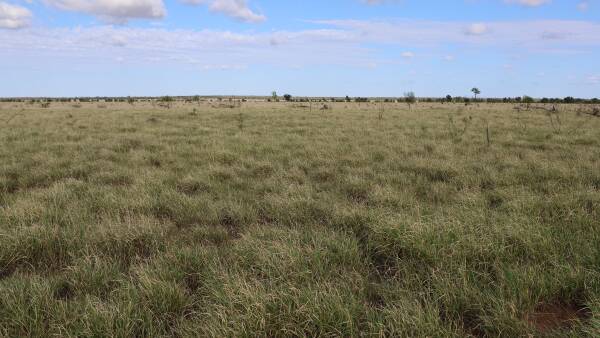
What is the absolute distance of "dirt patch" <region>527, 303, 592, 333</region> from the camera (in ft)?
8.45

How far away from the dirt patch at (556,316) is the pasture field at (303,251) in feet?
0.04

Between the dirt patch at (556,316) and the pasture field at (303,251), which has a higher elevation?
the pasture field at (303,251)

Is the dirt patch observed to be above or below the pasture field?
below

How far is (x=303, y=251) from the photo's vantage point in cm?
358

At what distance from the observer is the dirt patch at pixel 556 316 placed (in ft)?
8.45

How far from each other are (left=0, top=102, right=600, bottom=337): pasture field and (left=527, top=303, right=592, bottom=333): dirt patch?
13mm

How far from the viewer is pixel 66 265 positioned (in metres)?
3.52

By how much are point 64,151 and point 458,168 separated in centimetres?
981

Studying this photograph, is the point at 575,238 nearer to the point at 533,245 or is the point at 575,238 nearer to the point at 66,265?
the point at 533,245

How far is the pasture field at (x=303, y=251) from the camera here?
8.57 ft

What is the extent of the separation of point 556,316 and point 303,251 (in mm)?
2083

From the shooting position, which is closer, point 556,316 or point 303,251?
point 556,316

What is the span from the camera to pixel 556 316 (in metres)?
2.72

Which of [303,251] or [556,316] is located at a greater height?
[303,251]
